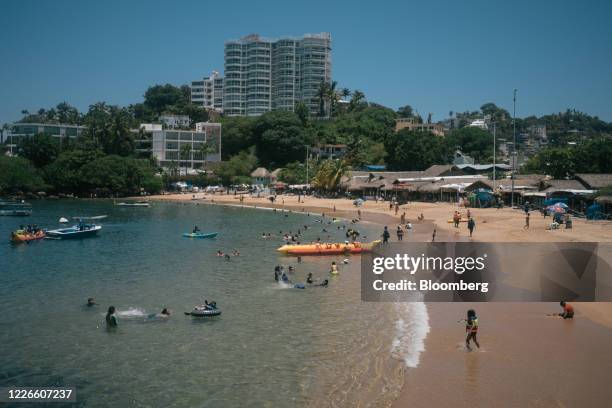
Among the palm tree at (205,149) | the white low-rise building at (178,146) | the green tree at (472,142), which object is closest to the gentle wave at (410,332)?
the green tree at (472,142)

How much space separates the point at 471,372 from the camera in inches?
552

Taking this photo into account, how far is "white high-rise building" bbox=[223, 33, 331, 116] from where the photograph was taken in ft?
513

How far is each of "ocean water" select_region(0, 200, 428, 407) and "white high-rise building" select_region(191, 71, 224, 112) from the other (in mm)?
139536

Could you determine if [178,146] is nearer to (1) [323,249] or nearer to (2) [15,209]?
(2) [15,209]

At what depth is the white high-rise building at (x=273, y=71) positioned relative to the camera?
156 meters

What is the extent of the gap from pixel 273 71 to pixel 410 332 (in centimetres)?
14812

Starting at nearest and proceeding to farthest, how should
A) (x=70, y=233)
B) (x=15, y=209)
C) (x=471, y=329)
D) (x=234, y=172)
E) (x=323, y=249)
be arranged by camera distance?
(x=471, y=329) < (x=323, y=249) < (x=70, y=233) < (x=15, y=209) < (x=234, y=172)

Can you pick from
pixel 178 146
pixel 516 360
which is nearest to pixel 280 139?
pixel 178 146

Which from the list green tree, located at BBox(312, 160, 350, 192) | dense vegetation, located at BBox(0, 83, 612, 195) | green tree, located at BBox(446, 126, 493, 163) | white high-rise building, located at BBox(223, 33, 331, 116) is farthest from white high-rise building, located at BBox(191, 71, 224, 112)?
green tree, located at BBox(312, 160, 350, 192)

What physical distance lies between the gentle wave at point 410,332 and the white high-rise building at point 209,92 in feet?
504

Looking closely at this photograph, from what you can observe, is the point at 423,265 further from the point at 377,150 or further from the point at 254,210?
the point at 377,150

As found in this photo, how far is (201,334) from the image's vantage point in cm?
1831

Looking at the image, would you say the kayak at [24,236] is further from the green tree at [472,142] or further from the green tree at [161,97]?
the green tree at [161,97]

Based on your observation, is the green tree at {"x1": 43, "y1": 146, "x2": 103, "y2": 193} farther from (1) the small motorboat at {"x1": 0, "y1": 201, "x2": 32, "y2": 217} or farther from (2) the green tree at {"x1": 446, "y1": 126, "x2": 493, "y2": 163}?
(2) the green tree at {"x1": 446, "y1": 126, "x2": 493, "y2": 163}
